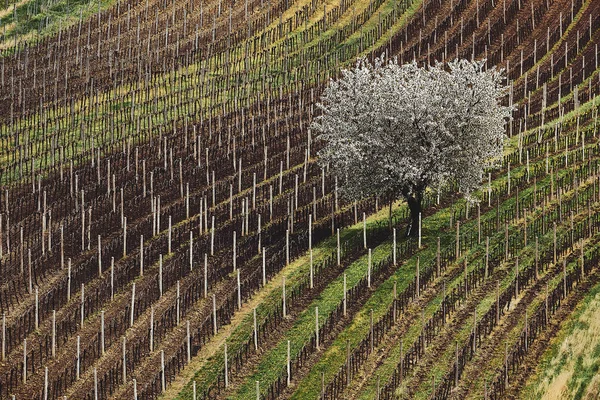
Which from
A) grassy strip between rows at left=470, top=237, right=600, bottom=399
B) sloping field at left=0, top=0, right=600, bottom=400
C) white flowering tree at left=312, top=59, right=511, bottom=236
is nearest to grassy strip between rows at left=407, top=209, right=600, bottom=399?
grassy strip between rows at left=470, top=237, right=600, bottom=399

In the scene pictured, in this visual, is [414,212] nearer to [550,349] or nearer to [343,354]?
[343,354]

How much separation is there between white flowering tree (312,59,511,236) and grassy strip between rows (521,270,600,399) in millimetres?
9257

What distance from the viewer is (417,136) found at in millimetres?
47750

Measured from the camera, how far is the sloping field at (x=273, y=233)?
39.6 metres

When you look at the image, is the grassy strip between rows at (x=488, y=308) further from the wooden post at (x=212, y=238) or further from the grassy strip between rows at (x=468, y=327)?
the wooden post at (x=212, y=238)

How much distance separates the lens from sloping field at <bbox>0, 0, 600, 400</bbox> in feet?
130

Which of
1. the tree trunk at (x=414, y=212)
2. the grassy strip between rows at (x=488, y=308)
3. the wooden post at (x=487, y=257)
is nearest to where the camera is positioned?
the grassy strip between rows at (x=488, y=308)

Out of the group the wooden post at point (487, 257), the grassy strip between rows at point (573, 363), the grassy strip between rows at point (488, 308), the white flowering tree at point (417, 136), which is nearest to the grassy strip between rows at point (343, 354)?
the wooden post at point (487, 257)

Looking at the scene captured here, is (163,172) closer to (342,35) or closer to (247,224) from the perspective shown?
(247,224)

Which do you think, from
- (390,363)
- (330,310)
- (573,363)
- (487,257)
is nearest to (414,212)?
(487,257)

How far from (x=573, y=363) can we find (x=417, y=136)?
12405 mm

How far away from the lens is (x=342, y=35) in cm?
7988

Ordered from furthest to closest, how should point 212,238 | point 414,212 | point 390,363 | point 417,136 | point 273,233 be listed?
point 273,233, point 212,238, point 414,212, point 417,136, point 390,363

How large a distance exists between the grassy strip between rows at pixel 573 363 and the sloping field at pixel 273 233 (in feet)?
0.22
